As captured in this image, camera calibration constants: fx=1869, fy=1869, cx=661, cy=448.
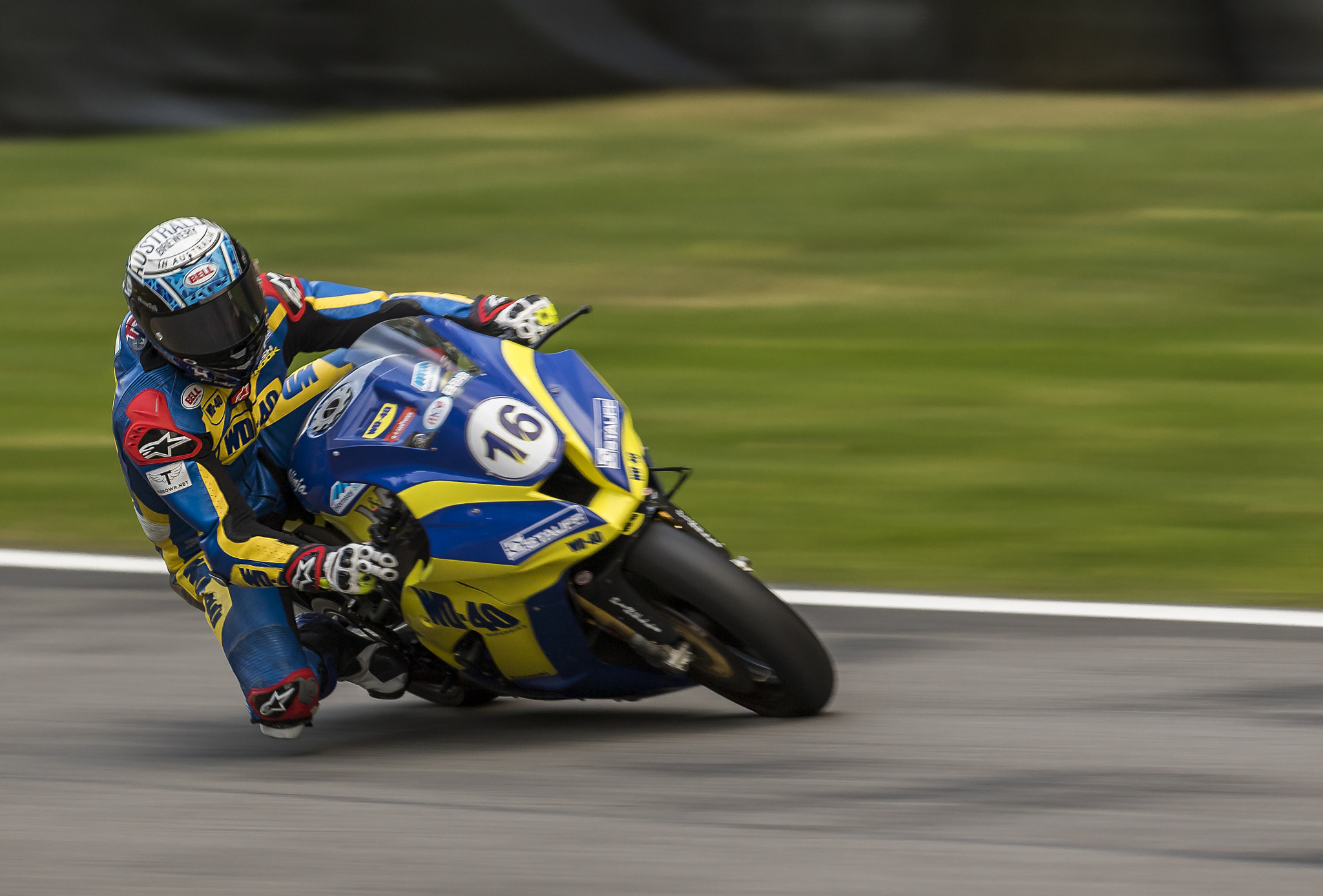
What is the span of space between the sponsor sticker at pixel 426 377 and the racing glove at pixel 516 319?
1.19 ft

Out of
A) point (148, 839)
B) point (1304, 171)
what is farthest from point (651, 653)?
point (1304, 171)

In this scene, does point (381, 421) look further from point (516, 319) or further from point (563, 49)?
point (563, 49)

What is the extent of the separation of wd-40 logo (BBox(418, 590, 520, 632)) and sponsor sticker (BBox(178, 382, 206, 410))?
79cm

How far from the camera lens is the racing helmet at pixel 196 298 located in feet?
15.5

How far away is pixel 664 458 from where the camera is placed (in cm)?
836

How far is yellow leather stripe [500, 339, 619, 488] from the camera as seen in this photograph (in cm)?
466

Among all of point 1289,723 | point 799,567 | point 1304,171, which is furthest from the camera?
point 1304,171

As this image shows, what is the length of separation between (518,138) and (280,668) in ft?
32.5

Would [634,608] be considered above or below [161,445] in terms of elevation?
above

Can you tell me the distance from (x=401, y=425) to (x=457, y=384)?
174mm

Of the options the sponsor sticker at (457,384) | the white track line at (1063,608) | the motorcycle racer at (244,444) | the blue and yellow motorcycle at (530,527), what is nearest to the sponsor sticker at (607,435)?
the blue and yellow motorcycle at (530,527)

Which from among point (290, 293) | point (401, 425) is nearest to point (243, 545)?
point (401, 425)

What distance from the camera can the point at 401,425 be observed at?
4.69 meters

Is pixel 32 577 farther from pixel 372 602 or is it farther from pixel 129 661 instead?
pixel 372 602
